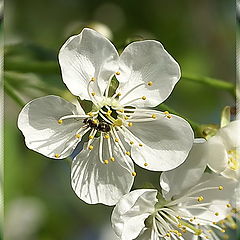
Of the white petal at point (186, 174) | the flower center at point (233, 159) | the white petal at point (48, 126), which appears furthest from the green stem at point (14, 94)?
the flower center at point (233, 159)

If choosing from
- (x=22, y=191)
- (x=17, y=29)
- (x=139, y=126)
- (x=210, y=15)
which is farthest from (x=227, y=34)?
(x=139, y=126)

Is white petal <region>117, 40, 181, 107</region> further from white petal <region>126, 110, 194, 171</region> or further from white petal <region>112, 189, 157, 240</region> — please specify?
white petal <region>112, 189, 157, 240</region>

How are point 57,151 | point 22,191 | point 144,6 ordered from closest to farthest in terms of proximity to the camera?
point 57,151 < point 22,191 < point 144,6

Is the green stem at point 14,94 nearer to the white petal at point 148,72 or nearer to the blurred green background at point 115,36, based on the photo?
the white petal at point 148,72

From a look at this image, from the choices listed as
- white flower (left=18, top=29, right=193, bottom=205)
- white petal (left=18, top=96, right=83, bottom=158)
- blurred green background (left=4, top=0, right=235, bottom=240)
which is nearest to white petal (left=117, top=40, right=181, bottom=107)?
white flower (left=18, top=29, right=193, bottom=205)

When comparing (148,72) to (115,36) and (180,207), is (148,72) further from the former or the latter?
(115,36)

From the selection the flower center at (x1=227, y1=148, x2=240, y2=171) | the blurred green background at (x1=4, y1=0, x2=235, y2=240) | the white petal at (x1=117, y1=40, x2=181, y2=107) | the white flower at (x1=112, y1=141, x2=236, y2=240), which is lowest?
the blurred green background at (x1=4, y1=0, x2=235, y2=240)

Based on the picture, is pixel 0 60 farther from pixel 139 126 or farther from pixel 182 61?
pixel 182 61
